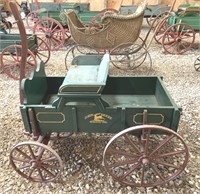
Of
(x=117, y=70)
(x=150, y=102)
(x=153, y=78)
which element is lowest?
(x=117, y=70)

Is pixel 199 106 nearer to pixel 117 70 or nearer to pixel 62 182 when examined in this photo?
pixel 117 70

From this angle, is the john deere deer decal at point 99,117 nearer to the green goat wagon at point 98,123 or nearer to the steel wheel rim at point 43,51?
the green goat wagon at point 98,123

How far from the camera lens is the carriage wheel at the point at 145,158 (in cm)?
151

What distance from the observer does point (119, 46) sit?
348cm

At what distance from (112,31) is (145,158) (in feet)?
7.58

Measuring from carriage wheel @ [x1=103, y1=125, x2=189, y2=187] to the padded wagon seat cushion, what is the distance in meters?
0.40

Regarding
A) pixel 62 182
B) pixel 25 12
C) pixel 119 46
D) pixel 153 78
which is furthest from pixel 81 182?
pixel 25 12

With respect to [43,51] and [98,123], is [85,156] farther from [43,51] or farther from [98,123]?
[43,51]

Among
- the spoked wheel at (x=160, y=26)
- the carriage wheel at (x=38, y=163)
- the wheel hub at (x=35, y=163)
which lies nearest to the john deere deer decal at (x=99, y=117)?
the carriage wheel at (x=38, y=163)

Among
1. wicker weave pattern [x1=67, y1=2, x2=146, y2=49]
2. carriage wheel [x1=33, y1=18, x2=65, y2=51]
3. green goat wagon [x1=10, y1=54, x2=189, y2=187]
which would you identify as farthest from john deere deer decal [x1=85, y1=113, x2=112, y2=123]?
carriage wheel [x1=33, y1=18, x2=65, y2=51]

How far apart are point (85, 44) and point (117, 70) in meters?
0.72

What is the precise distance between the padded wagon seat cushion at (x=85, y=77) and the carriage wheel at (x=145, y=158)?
1.30 ft

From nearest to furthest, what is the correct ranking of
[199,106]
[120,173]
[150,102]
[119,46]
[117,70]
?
[120,173] < [150,102] < [199,106] < [119,46] < [117,70]

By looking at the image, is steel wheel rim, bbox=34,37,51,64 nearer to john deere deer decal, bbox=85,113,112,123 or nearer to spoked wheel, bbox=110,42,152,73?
spoked wheel, bbox=110,42,152,73
